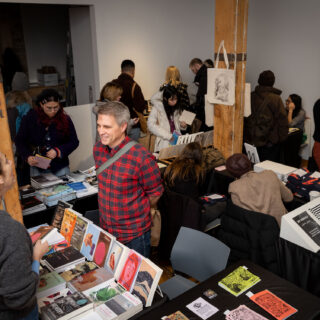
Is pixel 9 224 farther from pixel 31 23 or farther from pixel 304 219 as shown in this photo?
pixel 31 23

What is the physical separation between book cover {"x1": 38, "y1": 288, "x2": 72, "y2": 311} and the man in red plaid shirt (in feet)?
1.96

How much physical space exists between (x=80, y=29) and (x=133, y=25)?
89cm

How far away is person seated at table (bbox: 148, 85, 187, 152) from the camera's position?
438 cm

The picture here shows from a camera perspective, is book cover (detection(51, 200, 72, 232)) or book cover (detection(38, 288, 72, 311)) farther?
book cover (detection(51, 200, 72, 232))

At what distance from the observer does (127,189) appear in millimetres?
2438

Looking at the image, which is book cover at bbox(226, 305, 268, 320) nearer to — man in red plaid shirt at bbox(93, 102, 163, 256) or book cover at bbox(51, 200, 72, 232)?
man in red plaid shirt at bbox(93, 102, 163, 256)

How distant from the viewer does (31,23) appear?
855 centimetres

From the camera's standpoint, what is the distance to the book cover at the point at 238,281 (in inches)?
81.4

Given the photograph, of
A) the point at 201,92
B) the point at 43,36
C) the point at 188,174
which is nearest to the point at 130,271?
the point at 188,174

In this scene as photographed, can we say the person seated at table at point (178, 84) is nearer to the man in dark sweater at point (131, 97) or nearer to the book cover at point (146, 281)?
the man in dark sweater at point (131, 97)

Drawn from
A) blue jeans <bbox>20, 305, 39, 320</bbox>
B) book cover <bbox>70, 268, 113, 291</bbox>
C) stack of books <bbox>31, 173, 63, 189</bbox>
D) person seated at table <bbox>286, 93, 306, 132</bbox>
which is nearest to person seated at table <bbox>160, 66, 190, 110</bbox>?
person seated at table <bbox>286, 93, 306, 132</bbox>

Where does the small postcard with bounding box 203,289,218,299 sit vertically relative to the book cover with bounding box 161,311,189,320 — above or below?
above

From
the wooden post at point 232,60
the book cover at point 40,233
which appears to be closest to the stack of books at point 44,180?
the book cover at point 40,233

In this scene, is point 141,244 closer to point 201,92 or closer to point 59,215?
point 59,215
